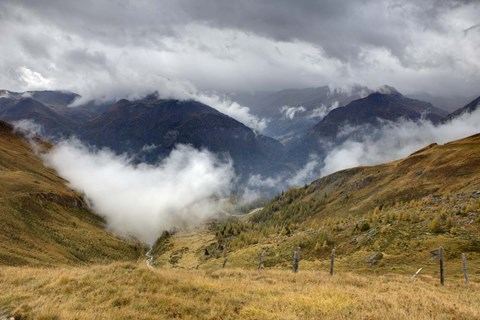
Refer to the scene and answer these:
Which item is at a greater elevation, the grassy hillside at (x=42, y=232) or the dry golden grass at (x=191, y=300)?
the grassy hillside at (x=42, y=232)

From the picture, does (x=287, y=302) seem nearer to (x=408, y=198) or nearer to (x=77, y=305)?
(x=77, y=305)

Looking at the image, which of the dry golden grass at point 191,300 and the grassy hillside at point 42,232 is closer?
the dry golden grass at point 191,300

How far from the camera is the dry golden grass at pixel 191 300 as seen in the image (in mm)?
19141

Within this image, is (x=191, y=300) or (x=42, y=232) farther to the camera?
(x=42, y=232)

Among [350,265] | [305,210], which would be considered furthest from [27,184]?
[350,265]

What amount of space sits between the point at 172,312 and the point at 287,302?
279 inches

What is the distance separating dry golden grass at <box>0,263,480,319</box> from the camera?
19141 millimetres

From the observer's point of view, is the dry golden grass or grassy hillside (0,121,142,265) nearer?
the dry golden grass

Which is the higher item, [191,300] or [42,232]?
[42,232]

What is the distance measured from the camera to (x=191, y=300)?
21.2 m

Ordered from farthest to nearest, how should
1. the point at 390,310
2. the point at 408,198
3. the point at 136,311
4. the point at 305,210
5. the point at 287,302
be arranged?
the point at 305,210 < the point at 408,198 < the point at 287,302 < the point at 390,310 < the point at 136,311

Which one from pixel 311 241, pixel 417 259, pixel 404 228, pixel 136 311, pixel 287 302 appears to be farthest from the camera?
pixel 311 241

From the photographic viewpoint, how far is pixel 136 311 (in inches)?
741

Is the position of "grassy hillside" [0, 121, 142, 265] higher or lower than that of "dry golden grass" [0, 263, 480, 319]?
higher
